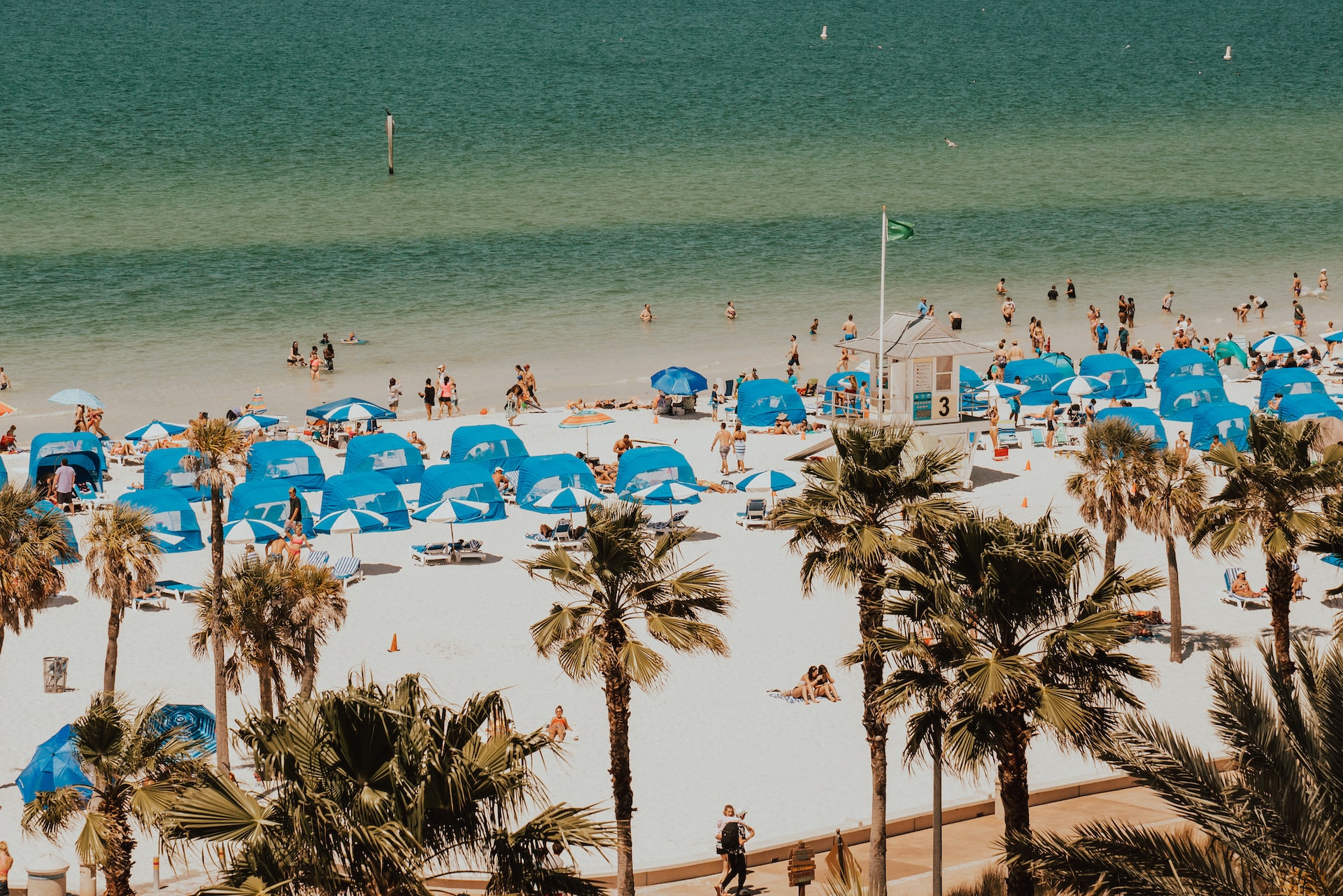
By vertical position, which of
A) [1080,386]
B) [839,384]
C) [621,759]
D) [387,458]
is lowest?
[621,759]

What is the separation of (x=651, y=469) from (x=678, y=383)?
27.0 ft

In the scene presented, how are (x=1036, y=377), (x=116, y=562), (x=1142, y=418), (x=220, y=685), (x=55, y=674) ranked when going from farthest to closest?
1. (x=1036, y=377)
2. (x=1142, y=418)
3. (x=55, y=674)
4. (x=116, y=562)
5. (x=220, y=685)

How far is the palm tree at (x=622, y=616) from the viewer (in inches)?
530

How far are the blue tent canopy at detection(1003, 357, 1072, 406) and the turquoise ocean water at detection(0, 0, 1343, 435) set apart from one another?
→ 11163 mm

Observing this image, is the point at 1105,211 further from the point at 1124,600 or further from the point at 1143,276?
the point at 1124,600

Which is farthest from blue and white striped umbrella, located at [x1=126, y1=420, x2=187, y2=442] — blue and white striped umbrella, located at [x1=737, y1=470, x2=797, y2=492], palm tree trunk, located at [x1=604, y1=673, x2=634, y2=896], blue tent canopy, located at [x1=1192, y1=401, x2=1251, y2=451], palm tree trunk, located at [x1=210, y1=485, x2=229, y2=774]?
blue tent canopy, located at [x1=1192, y1=401, x2=1251, y2=451]

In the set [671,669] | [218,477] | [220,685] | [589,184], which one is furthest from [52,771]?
[589,184]

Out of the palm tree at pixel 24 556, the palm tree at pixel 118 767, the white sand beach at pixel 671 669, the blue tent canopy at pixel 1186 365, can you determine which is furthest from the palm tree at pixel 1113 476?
the blue tent canopy at pixel 1186 365

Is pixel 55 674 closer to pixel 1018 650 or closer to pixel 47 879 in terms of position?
pixel 47 879

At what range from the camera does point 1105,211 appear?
254ft

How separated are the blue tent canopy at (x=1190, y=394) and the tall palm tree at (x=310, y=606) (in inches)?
949

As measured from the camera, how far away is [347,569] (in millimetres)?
25250

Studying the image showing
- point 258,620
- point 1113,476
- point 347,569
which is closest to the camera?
point 258,620

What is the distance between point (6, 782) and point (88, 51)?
122 meters
